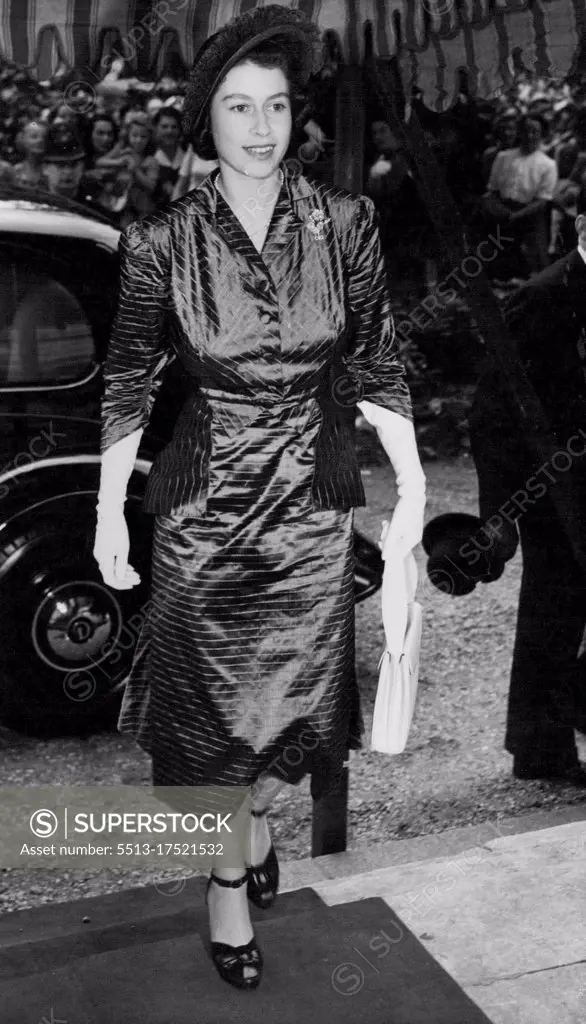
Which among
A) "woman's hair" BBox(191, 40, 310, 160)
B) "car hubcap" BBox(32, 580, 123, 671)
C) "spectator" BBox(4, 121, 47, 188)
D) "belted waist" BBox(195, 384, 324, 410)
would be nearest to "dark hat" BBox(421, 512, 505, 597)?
"car hubcap" BBox(32, 580, 123, 671)

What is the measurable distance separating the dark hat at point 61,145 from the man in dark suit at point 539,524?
1538mm

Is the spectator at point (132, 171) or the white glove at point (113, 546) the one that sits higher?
the spectator at point (132, 171)

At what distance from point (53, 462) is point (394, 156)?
143cm

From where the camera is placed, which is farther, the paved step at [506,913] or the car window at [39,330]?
the car window at [39,330]

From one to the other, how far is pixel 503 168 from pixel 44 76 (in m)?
1.61

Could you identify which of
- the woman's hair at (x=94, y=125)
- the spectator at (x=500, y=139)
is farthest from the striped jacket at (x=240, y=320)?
the woman's hair at (x=94, y=125)

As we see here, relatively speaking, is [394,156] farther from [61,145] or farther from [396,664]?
[396,664]

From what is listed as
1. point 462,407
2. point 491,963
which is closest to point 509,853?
point 491,963

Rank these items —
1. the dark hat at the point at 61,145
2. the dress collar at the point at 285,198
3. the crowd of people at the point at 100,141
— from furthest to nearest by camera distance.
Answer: the dark hat at the point at 61,145 < the crowd of people at the point at 100,141 < the dress collar at the point at 285,198

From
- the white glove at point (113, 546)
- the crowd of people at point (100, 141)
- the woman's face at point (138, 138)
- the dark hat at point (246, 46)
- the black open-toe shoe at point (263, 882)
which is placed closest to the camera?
the dark hat at point (246, 46)

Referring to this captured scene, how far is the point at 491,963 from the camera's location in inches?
117

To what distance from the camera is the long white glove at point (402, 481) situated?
9.13 feet

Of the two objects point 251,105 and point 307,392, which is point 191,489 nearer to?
point 307,392

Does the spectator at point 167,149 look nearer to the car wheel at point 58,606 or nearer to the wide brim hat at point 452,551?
the car wheel at point 58,606
